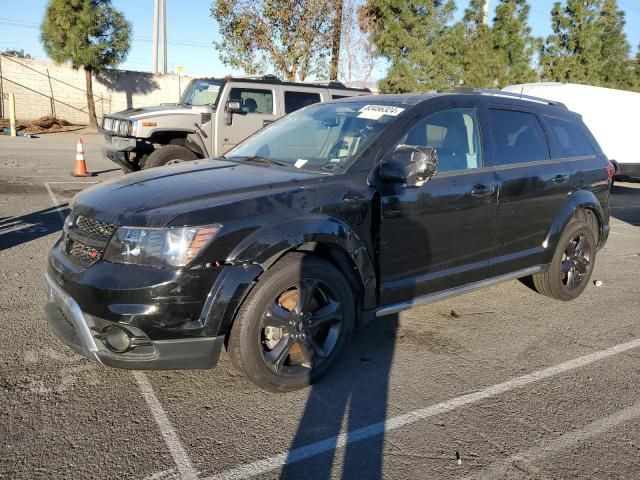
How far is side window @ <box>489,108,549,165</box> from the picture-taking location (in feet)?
14.7

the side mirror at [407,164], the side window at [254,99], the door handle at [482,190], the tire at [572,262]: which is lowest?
the tire at [572,262]

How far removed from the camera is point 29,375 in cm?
337

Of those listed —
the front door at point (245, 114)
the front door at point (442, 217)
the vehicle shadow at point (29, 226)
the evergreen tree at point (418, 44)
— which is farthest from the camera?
the evergreen tree at point (418, 44)

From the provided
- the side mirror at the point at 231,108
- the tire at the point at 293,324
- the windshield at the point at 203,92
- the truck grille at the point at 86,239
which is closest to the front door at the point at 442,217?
the tire at the point at 293,324

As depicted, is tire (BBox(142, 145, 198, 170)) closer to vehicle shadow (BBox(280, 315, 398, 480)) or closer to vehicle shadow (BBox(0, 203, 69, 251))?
vehicle shadow (BBox(0, 203, 69, 251))

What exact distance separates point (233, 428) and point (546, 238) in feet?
10.8

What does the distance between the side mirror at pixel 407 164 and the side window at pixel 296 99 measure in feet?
22.6

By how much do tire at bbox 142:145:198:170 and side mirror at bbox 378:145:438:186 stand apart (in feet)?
21.0

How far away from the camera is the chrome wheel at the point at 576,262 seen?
5.23m

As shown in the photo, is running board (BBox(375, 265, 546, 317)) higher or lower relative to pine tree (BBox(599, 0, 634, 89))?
lower

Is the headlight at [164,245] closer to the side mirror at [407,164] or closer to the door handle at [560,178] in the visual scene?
the side mirror at [407,164]

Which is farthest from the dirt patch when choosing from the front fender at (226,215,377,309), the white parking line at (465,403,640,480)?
the white parking line at (465,403,640,480)

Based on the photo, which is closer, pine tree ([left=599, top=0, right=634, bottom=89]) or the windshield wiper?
the windshield wiper

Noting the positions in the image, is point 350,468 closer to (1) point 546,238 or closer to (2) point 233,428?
(2) point 233,428
